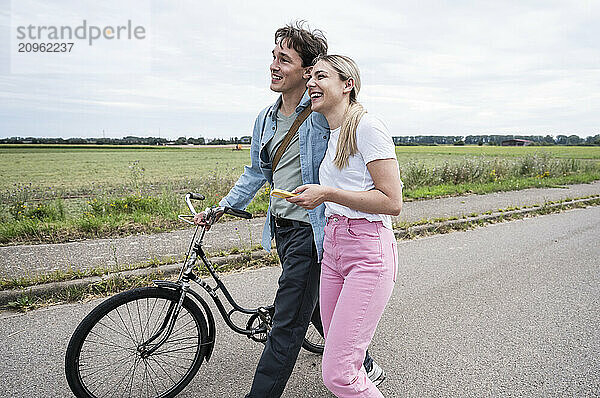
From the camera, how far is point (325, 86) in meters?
2.56

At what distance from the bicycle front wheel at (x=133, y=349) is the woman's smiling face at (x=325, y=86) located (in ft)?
4.69

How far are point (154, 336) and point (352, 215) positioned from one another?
1485 millimetres

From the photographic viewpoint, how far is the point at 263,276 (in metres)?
5.73

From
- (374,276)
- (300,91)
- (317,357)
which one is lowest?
(317,357)

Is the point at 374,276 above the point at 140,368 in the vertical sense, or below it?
above

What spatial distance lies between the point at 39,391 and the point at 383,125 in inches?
108

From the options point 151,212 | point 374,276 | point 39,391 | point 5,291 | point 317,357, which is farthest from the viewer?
point 151,212

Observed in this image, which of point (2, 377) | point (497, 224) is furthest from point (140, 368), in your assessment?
point (497, 224)

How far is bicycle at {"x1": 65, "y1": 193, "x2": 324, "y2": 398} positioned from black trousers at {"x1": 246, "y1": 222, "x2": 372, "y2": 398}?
0.48 metres

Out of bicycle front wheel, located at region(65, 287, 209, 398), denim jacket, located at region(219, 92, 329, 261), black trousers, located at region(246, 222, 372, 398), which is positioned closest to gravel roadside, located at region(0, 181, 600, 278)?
bicycle front wheel, located at region(65, 287, 209, 398)

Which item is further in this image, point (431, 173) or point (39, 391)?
point (431, 173)

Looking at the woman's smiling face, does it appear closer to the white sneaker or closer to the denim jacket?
the denim jacket

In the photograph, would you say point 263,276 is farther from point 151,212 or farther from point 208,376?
point 151,212

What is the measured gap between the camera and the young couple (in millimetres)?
2453
